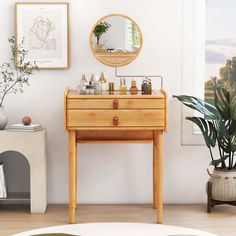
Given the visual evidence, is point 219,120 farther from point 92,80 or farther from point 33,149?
point 33,149

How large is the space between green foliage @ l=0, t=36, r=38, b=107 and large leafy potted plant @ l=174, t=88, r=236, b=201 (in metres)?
1.22

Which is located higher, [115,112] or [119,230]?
[115,112]

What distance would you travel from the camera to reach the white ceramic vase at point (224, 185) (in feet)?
16.1

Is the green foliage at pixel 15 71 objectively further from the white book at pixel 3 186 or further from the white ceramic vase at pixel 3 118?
the white book at pixel 3 186

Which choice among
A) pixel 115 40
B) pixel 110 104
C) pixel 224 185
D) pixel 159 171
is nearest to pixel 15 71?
pixel 115 40

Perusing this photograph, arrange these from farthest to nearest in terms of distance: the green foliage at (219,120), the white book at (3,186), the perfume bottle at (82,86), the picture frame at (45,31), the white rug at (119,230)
Answer: 1. the picture frame at (45,31)
2. the white book at (3,186)
3. the green foliage at (219,120)
4. the perfume bottle at (82,86)
5. the white rug at (119,230)

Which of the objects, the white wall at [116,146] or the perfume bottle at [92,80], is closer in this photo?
the perfume bottle at [92,80]

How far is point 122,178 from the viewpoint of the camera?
523 cm

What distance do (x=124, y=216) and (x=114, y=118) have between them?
794mm

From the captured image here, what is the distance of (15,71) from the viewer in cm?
514

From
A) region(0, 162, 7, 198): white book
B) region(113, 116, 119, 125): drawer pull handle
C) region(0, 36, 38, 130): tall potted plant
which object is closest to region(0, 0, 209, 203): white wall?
region(0, 36, 38, 130): tall potted plant

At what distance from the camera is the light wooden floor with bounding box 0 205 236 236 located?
4551mm

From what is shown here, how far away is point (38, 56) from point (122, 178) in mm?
1189

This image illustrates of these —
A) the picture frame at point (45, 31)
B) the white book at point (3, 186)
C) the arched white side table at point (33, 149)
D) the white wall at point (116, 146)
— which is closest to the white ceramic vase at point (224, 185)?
the white wall at point (116, 146)
